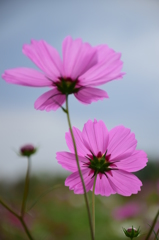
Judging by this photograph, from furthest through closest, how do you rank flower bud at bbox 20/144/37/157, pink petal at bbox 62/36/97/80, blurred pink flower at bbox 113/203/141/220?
1. blurred pink flower at bbox 113/203/141/220
2. flower bud at bbox 20/144/37/157
3. pink petal at bbox 62/36/97/80

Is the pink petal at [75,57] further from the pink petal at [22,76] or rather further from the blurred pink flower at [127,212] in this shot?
the blurred pink flower at [127,212]

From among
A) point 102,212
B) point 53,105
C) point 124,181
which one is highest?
point 53,105

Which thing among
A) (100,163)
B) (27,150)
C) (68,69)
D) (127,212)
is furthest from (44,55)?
(127,212)

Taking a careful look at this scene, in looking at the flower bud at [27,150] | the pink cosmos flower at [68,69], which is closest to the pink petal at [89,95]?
the pink cosmos flower at [68,69]

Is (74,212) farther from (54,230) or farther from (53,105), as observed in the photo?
(53,105)

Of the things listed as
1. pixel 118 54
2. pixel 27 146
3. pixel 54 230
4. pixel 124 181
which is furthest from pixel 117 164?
pixel 54 230

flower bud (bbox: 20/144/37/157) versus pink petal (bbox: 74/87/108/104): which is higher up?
pink petal (bbox: 74/87/108/104)

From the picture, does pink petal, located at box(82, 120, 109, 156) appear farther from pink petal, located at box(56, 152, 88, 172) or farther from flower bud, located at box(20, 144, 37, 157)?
flower bud, located at box(20, 144, 37, 157)

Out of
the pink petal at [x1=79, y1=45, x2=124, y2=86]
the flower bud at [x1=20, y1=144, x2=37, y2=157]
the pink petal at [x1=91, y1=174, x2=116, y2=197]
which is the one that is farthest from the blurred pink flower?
the pink petal at [x1=79, y1=45, x2=124, y2=86]
